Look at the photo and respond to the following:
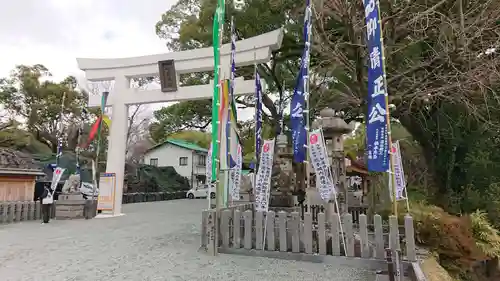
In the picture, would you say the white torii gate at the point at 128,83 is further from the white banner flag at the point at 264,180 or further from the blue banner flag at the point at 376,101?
the blue banner flag at the point at 376,101

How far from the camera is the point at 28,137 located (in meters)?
22.5

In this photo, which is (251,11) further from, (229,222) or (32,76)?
(32,76)

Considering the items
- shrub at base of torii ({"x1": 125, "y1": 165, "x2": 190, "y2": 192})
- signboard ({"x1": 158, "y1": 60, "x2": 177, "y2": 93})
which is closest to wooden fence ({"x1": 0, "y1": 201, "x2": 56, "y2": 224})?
signboard ({"x1": 158, "y1": 60, "x2": 177, "y2": 93})

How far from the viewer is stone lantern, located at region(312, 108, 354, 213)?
33.2 feet

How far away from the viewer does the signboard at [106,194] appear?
12578mm

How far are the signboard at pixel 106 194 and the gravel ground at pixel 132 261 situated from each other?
380 cm

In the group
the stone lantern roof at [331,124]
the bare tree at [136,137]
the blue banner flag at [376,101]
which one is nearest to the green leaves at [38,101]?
the bare tree at [136,137]

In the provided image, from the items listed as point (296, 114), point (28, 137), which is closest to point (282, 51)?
point (296, 114)

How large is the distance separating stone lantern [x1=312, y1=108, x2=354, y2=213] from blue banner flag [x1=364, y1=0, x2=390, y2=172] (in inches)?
188

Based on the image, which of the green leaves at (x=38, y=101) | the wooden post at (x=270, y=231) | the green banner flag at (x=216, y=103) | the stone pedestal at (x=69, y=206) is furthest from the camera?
the green leaves at (x=38, y=101)

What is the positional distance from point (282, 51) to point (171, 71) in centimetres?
485

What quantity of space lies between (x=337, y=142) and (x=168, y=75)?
6292 mm

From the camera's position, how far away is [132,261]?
5762mm

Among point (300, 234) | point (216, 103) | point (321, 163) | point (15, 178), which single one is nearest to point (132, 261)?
point (300, 234)
